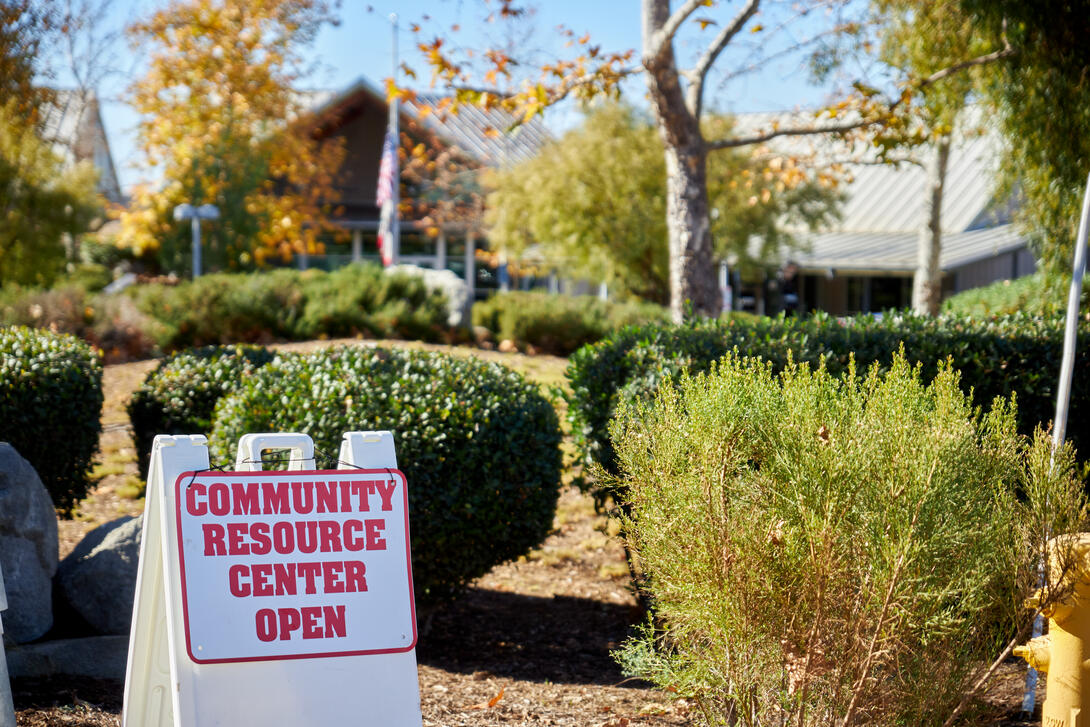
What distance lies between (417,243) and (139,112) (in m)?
8.60

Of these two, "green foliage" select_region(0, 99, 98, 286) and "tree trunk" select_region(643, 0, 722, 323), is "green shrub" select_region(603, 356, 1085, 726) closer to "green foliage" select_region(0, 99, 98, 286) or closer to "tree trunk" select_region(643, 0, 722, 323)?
"tree trunk" select_region(643, 0, 722, 323)

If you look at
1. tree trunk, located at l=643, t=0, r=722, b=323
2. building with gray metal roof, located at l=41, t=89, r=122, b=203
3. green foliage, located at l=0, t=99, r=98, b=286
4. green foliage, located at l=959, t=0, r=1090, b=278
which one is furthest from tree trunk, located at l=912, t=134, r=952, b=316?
building with gray metal roof, located at l=41, t=89, r=122, b=203

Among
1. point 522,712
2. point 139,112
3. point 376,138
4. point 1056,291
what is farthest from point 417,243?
point 522,712

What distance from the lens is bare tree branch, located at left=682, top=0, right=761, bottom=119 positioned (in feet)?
25.3

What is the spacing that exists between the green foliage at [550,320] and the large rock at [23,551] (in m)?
10.6

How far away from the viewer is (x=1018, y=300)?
40.5 ft

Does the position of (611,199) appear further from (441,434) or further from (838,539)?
(838,539)

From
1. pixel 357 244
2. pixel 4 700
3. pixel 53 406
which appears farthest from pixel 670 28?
pixel 357 244

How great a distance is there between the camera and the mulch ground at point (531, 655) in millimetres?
3871

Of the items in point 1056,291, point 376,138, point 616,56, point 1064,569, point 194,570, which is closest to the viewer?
point 194,570

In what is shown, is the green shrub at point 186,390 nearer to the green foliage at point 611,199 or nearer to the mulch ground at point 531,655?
the mulch ground at point 531,655

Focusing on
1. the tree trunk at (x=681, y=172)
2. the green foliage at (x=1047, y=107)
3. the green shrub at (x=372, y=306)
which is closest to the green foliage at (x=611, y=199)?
the green shrub at (x=372, y=306)

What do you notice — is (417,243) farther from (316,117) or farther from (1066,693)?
(1066,693)

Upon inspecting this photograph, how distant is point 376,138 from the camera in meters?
29.5
